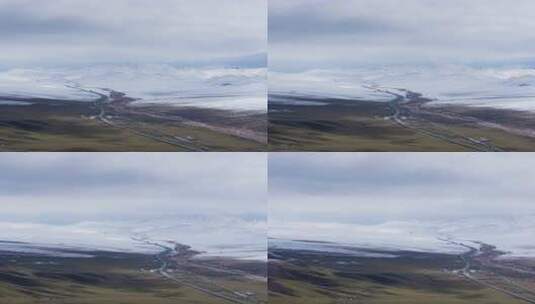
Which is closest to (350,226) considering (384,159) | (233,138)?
(384,159)

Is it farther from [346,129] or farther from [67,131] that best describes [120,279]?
[346,129]

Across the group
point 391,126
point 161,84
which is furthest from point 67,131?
point 391,126

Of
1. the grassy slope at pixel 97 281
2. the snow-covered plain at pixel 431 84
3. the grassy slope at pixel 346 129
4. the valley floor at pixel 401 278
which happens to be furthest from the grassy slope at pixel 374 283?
the snow-covered plain at pixel 431 84

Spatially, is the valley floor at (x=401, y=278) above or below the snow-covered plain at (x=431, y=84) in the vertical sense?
below

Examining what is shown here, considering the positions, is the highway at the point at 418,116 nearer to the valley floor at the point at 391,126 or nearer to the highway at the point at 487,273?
the valley floor at the point at 391,126

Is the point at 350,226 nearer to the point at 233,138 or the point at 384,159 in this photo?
the point at 384,159

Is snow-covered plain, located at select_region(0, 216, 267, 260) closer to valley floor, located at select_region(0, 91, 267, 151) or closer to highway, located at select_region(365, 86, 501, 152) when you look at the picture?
valley floor, located at select_region(0, 91, 267, 151)
